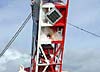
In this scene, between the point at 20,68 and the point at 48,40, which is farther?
the point at 20,68

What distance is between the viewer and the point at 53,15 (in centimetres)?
5247

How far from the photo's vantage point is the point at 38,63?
53.0m

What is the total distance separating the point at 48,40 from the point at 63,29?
2.38 meters

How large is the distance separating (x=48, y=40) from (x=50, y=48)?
1.35 m

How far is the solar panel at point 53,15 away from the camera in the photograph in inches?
2055

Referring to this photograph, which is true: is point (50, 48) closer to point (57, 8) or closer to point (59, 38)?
point (59, 38)

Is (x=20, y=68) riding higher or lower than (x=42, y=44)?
lower

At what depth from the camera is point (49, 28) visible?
53062mm

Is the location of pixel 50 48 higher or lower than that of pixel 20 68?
higher

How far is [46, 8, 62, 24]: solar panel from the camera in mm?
52188

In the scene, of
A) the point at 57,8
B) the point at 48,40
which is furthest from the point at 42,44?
the point at 57,8

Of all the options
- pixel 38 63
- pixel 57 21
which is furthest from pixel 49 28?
pixel 38 63

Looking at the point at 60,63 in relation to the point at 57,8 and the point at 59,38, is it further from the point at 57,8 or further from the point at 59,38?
the point at 57,8

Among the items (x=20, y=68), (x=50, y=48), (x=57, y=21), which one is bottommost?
(x=20, y=68)
